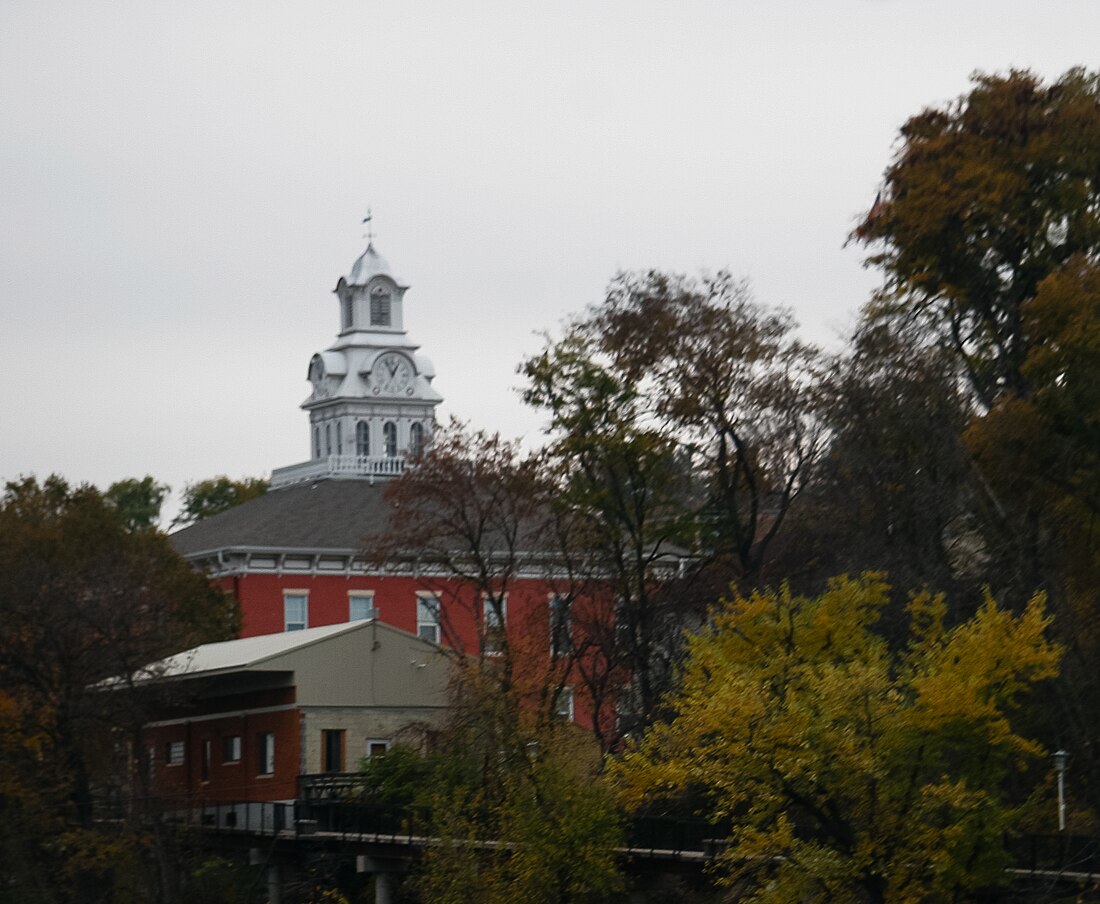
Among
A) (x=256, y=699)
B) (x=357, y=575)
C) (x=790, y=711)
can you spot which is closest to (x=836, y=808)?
(x=790, y=711)

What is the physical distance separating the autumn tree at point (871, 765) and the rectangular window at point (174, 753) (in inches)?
1232

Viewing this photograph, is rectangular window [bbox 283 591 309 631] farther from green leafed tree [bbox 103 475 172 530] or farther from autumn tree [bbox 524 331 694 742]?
green leafed tree [bbox 103 475 172 530]

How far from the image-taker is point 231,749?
64250 millimetres

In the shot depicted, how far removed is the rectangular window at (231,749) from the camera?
63719mm

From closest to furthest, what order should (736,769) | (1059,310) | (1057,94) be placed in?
1. (736,769)
2. (1059,310)
3. (1057,94)

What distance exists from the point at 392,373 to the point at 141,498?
1866 cm

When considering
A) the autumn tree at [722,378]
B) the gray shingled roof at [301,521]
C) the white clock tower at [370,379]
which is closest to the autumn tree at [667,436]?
the autumn tree at [722,378]

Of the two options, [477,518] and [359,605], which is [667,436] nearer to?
[477,518]

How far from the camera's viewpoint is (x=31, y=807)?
5347 cm

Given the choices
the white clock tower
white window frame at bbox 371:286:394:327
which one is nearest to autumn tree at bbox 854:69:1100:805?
the white clock tower

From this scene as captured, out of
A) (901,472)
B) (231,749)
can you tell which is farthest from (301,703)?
(901,472)

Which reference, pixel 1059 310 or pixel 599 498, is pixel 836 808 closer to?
pixel 1059 310

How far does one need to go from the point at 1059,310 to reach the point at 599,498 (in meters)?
15.8

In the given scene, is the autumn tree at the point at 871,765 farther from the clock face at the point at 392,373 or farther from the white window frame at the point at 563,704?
the clock face at the point at 392,373
